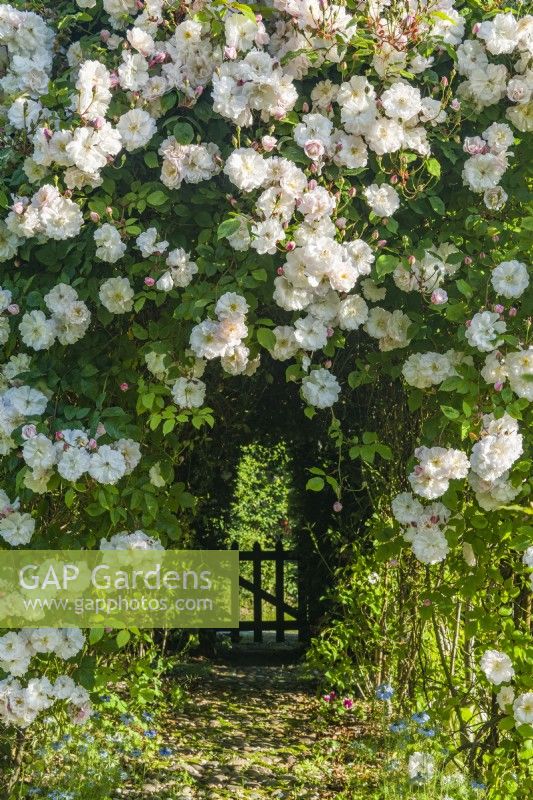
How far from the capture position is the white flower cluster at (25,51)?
217 cm

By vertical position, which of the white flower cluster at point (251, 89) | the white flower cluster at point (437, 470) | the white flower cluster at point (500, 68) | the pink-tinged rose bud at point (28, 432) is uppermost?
the white flower cluster at point (500, 68)

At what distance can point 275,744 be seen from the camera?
4.32 m

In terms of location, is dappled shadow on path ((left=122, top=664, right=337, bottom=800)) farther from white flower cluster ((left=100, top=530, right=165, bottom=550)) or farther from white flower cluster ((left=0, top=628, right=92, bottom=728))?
white flower cluster ((left=100, top=530, right=165, bottom=550))

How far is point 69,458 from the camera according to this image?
2.03 m

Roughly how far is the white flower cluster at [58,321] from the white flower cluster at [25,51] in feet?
1.55

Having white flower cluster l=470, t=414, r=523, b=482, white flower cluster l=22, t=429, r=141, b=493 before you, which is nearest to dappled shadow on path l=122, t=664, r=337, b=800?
white flower cluster l=22, t=429, r=141, b=493

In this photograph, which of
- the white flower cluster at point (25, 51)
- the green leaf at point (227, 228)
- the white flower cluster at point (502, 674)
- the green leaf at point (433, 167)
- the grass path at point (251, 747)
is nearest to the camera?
the green leaf at point (227, 228)

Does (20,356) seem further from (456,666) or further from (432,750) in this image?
(456,666)

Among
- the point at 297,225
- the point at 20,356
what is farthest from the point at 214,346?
the point at 20,356

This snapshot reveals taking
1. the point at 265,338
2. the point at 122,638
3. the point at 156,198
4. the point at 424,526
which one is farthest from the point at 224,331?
the point at 122,638

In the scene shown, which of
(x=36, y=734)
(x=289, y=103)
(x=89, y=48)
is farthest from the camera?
(x=36, y=734)

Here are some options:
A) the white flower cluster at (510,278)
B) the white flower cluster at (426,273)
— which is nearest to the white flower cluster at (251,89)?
the white flower cluster at (426,273)

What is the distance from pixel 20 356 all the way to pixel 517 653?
144cm

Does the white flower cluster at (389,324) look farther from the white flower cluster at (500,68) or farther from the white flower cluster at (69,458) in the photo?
the white flower cluster at (69,458)
